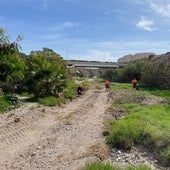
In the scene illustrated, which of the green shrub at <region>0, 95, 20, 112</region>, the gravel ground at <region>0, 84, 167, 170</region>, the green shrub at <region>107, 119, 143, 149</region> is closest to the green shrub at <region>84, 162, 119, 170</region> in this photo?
the gravel ground at <region>0, 84, 167, 170</region>

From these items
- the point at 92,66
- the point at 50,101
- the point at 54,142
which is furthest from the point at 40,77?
the point at 92,66

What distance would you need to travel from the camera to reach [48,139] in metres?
13.9

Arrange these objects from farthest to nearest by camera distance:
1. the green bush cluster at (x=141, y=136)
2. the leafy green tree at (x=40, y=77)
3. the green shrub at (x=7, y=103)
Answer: the leafy green tree at (x=40, y=77)
the green shrub at (x=7, y=103)
the green bush cluster at (x=141, y=136)

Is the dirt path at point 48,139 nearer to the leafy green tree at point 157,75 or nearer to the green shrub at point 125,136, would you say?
the green shrub at point 125,136

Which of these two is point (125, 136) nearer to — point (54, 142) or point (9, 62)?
point (54, 142)

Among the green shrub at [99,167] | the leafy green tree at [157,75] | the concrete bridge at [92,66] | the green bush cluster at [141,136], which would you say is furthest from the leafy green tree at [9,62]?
the concrete bridge at [92,66]

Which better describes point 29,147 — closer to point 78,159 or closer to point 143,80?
point 78,159

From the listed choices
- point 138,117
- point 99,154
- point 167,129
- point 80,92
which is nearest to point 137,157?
point 99,154

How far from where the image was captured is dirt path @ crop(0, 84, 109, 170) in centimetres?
1083

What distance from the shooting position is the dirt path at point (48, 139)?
35.5 feet

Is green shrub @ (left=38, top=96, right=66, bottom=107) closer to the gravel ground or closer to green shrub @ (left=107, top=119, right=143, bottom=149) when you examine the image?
the gravel ground

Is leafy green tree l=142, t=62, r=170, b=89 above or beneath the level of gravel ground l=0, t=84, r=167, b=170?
above

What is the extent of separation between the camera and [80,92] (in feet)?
110

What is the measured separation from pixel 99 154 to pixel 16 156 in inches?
104
